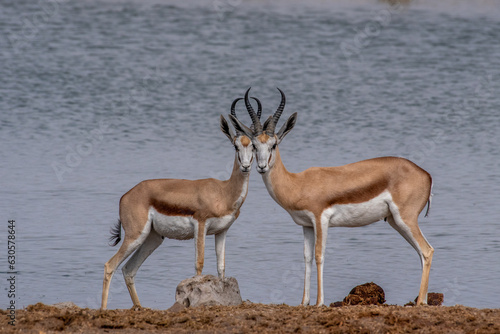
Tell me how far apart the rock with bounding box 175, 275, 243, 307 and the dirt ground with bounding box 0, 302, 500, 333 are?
53 cm

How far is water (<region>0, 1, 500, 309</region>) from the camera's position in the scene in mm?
12586

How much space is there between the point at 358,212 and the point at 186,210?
1833mm

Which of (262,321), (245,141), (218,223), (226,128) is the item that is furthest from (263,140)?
(262,321)

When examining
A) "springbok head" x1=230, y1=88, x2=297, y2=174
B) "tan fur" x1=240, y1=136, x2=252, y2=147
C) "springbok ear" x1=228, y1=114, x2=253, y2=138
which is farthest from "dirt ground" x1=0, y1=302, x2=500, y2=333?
"springbok ear" x1=228, y1=114, x2=253, y2=138

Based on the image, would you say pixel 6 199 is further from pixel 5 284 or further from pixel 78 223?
pixel 5 284

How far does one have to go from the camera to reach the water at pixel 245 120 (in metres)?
12.6

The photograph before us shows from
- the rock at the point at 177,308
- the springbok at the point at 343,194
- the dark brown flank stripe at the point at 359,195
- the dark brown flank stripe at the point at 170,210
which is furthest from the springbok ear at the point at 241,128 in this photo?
the rock at the point at 177,308

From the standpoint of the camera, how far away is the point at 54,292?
37.9ft

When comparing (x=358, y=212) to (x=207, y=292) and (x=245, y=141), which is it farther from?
(x=207, y=292)

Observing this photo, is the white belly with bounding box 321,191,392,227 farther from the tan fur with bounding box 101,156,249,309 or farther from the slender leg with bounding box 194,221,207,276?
the slender leg with bounding box 194,221,207,276

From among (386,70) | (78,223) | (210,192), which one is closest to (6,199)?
(78,223)

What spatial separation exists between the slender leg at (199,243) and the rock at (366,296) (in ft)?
5.24

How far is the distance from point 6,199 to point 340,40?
1702cm

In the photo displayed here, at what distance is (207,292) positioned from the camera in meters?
9.93
